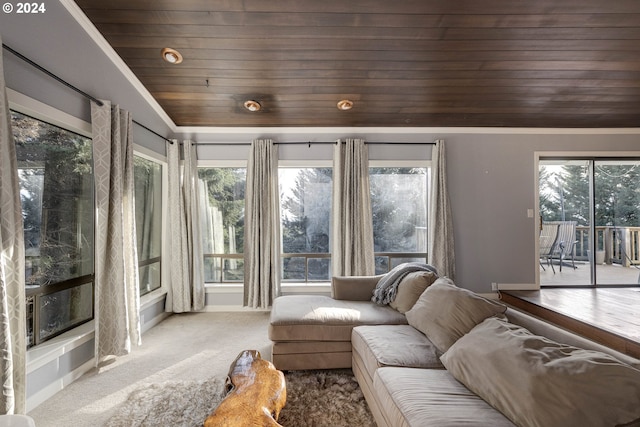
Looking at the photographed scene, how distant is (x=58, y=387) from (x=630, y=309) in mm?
5217

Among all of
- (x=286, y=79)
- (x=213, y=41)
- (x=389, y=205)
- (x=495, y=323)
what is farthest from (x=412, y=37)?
(x=495, y=323)

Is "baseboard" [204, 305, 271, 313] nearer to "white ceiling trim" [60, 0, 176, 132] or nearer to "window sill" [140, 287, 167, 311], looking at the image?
"window sill" [140, 287, 167, 311]

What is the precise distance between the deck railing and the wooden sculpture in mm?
4750

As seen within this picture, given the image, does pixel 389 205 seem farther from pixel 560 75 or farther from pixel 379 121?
pixel 560 75

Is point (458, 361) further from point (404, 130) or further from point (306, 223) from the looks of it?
point (404, 130)

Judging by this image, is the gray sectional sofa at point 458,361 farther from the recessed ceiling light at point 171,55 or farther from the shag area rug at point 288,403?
the recessed ceiling light at point 171,55

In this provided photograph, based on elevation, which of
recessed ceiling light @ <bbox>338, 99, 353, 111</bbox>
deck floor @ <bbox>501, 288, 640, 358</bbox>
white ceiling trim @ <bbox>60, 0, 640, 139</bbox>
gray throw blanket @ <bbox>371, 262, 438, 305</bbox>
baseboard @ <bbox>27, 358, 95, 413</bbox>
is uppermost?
recessed ceiling light @ <bbox>338, 99, 353, 111</bbox>

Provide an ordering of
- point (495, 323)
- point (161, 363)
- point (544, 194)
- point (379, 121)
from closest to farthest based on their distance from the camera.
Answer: point (495, 323), point (161, 363), point (379, 121), point (544, 194)

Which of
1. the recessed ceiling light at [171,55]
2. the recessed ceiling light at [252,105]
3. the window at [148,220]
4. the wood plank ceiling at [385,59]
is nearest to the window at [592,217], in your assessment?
the wood plank ceiling at [385,59]

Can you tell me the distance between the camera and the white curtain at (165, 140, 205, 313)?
148 inches

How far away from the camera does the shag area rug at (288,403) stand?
1768 millimetres

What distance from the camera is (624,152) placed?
408 centimetres

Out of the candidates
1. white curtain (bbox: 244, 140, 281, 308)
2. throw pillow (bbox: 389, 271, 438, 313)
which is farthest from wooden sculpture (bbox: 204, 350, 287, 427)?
white curtain (bbox: 244, 140, 281, 308)

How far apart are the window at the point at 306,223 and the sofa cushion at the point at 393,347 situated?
1.95m
